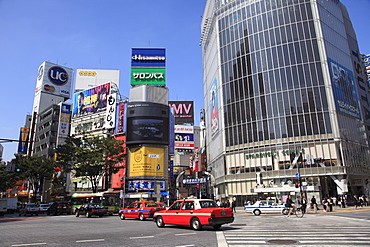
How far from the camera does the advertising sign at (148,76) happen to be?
264 ft

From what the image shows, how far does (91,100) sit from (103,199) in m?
44.7

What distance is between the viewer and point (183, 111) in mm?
114188

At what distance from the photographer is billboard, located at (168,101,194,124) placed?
11238cm

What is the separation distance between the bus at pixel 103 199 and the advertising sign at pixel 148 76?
45.1m

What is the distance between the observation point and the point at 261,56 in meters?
58.2

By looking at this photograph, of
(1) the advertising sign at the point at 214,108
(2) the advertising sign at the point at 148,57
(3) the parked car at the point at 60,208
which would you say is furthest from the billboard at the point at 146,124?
(3) the parked car at the point at 60,208

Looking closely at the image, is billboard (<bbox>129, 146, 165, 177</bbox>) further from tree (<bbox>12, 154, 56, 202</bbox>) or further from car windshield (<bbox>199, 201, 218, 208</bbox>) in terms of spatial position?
car windshield (<bbox>199, 201, 218, 208</bbox>)

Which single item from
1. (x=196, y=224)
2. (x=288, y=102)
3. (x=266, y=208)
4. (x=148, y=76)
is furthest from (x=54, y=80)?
(x=196, y=224)

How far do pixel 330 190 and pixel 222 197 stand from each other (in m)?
20.9

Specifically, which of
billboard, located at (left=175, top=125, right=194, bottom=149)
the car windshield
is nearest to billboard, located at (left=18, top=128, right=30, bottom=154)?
billboard, located at (left=175, top=125, right=194, bottom=149)

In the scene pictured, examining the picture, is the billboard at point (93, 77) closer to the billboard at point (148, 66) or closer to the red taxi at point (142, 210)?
the billboard at point (148, 66)

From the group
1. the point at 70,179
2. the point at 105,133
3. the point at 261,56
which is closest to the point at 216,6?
the point at 261,56

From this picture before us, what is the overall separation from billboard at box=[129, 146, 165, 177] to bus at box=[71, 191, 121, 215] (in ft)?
71.7

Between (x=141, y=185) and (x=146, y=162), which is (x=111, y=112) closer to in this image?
(x=146, y=162)
